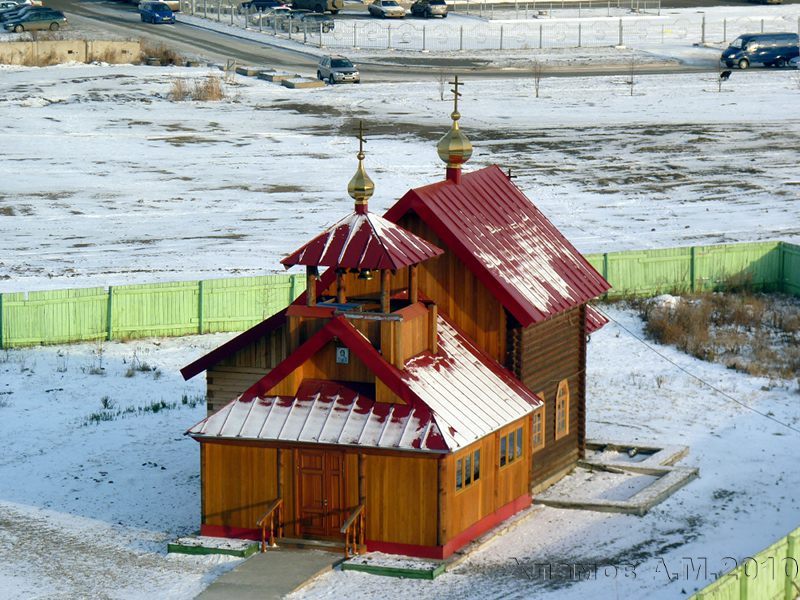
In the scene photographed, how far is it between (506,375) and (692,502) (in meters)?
3.54

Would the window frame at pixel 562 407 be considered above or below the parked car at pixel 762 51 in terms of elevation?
below

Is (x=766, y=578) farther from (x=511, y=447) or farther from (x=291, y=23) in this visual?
(x=291, y=23)

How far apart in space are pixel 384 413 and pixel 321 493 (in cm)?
151

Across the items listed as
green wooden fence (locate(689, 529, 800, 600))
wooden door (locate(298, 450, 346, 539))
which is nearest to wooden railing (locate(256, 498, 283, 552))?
wooden door (locate(298, 450, 346, 539))

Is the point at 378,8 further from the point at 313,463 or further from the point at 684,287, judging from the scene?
the point at 313,463

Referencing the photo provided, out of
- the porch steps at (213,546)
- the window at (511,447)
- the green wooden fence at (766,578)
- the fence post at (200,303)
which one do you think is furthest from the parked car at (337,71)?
the green wooden fence at (766,578)

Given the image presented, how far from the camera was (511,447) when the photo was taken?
2478 cm

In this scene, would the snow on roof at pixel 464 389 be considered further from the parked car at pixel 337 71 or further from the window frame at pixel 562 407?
the parked car at pixel 337 71

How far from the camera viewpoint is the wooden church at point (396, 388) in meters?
22.8

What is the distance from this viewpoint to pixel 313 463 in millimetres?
23234

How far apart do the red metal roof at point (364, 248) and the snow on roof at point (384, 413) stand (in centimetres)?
91

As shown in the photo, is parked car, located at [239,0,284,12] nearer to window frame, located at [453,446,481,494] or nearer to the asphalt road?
the asphalt road

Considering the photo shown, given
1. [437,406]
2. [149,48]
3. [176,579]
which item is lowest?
[176,579]

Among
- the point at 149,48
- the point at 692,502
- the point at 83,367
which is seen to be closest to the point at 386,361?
the point at 692,502
